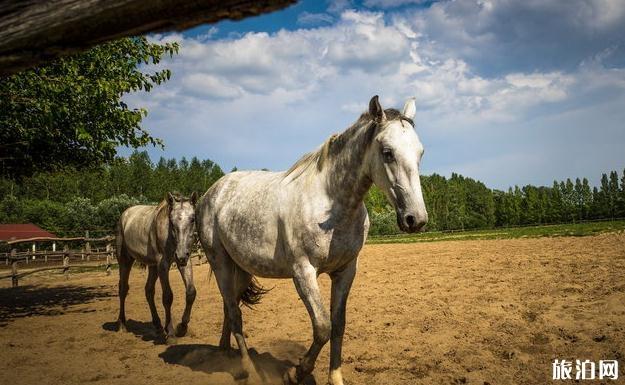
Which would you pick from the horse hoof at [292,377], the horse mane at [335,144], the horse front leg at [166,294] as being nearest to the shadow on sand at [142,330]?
the horse front leg at [166,294]

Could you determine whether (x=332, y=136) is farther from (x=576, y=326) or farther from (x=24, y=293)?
(x=24, y=293)

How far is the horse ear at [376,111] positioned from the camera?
342cm

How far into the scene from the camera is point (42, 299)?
12047 mm

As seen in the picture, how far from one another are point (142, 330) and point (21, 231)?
176ft

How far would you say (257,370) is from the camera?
457cm

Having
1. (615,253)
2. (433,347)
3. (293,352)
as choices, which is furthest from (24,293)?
(615,253)

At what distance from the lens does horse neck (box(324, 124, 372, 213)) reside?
3.60 meters

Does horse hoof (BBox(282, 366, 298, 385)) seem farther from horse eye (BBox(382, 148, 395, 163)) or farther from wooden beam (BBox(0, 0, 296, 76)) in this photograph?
wooden beam (BBox(0, 0, 296, 76))

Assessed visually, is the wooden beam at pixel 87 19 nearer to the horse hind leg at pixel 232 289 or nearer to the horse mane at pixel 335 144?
the horse mane at pixel 335 144

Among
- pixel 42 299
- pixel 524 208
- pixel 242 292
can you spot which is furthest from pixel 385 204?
pixel 242 292

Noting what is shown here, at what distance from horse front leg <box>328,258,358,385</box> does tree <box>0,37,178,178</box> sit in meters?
6.08

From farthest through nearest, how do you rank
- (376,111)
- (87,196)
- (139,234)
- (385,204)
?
(385,204) < (87,196) < (139,234) < (376,111)

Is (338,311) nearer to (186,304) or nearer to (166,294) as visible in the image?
(186,304)

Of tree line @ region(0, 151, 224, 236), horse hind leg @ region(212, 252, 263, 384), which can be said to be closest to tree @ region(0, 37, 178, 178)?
horse hind leg @ region(212, 252, 263, 384)
